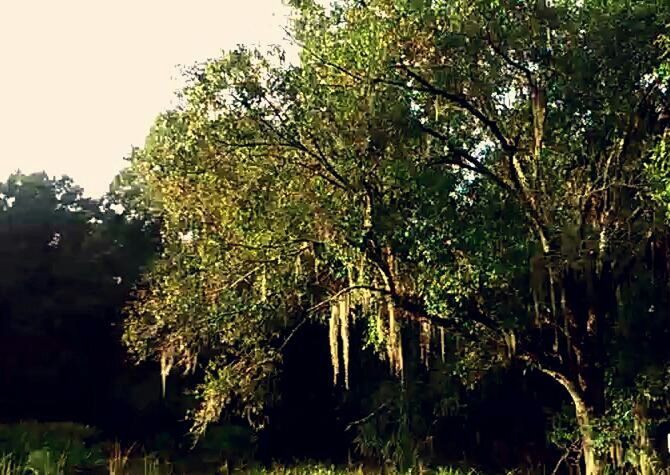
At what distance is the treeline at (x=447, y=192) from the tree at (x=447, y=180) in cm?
2

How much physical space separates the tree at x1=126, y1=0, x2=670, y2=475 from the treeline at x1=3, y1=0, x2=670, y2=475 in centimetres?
2

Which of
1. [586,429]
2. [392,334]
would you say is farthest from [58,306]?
[586,429]

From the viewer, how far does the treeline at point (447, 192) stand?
692 cm

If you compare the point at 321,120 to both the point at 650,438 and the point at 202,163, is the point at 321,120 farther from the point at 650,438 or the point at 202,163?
the point at 650,438

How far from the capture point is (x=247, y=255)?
7.55 m

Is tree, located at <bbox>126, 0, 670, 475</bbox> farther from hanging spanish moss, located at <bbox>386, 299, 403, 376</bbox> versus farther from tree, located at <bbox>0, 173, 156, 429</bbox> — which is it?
tree, located at <bbox>0, 173, 156, 429</bbox>

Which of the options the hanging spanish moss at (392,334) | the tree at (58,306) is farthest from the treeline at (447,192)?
the tree at (58,306)

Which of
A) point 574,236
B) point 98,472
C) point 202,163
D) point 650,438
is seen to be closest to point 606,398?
point 650,438

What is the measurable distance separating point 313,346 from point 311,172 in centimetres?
660

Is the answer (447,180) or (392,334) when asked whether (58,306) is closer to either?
(392,334)

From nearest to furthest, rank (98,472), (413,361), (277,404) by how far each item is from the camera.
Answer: (98,472), (413,361), (277,404)

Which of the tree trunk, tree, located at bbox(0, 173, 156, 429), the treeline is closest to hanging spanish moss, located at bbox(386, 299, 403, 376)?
the treeline

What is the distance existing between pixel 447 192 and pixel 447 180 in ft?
0.38

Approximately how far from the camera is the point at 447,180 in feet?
22.8
